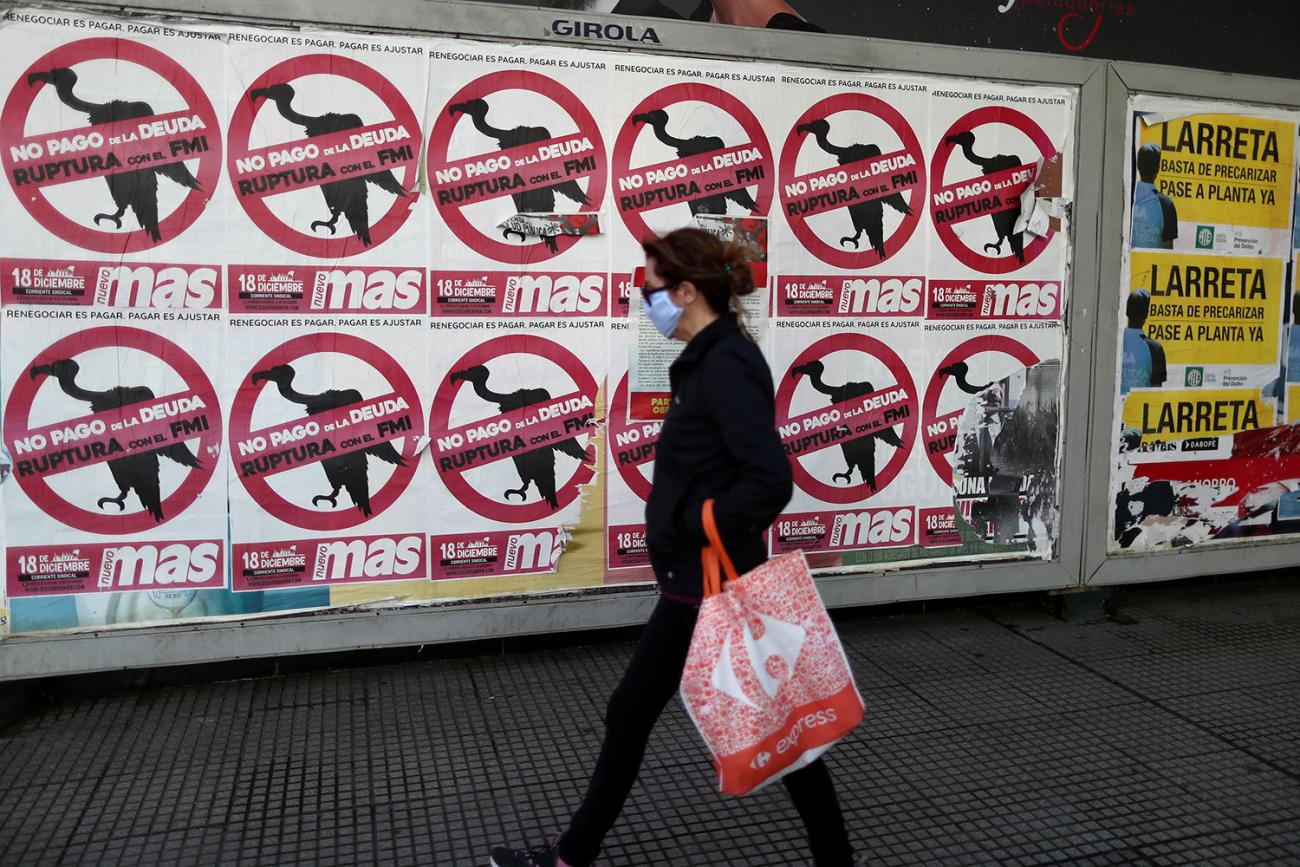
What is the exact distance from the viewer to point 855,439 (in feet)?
16.8

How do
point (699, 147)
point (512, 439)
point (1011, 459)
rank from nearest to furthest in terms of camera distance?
point (512, 439), point (699, 147), point (1011, 459)

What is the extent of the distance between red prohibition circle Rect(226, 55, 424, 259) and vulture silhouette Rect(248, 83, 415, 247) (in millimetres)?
28

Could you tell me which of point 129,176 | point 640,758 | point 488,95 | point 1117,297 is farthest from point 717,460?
point 1117,297

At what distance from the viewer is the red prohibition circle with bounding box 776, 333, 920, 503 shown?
4.98 metres

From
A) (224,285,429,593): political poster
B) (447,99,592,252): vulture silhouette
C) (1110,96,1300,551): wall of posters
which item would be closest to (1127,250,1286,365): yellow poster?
(1110,96,1300,551): wall of posters

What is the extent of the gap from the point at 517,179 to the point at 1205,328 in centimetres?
372

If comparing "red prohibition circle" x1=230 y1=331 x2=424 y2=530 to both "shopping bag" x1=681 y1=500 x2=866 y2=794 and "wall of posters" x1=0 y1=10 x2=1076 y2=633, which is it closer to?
"wall of posters" x1=0 y1=10 x2=1076 y2=633

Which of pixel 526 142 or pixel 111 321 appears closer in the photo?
pixel 111 321

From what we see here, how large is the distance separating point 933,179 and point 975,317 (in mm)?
712

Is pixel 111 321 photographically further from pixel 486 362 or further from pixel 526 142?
pixel 526 142

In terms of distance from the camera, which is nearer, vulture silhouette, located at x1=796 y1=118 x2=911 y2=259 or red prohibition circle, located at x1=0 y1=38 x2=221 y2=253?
red prohibition circle, located at x1=0 y1=38 x2=221 y2=253

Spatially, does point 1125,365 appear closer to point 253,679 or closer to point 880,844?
point 880,844

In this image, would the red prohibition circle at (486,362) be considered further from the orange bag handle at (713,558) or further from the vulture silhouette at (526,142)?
the orange bag handle at (713,558)

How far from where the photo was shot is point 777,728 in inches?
101
